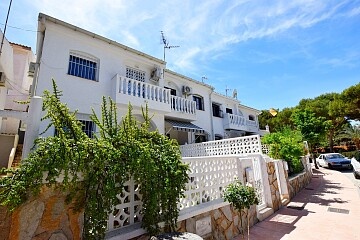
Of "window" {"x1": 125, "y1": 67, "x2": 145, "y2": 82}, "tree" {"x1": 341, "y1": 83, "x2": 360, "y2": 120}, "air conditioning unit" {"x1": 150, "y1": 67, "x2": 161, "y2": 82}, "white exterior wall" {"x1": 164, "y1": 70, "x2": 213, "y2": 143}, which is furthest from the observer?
"tree" {"x1": 341, "y1": 83, "x2": 360, "y2": 120}

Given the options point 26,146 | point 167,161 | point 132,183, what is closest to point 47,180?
point 26,146

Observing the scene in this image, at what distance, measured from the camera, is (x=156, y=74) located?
13070mm

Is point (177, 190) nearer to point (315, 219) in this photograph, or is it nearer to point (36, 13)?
point (315, 219)

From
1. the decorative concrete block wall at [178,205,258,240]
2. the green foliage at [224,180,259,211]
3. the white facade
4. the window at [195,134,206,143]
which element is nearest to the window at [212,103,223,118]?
the window at [195,134,206,143]

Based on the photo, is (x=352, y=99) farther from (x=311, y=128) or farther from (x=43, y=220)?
(x=43, y=220)

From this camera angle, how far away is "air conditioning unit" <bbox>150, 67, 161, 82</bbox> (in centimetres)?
1307

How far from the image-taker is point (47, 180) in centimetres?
264

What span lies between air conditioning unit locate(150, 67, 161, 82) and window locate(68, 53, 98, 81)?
381 centimetres

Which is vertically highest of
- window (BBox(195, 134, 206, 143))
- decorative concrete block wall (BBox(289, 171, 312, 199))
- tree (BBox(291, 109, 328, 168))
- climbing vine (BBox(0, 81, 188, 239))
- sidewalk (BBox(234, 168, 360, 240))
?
tree (BBox(291, 109, 328, 168))

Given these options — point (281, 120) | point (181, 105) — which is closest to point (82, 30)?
point (181, 105)

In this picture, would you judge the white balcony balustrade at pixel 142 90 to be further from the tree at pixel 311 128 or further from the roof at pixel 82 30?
the tree at pixel 311 128

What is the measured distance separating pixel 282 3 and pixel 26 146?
950cm

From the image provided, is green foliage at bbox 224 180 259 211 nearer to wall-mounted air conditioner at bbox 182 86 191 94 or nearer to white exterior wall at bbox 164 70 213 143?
white exterior wall at bbox 164 70 213 143

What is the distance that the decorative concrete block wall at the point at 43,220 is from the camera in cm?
240
